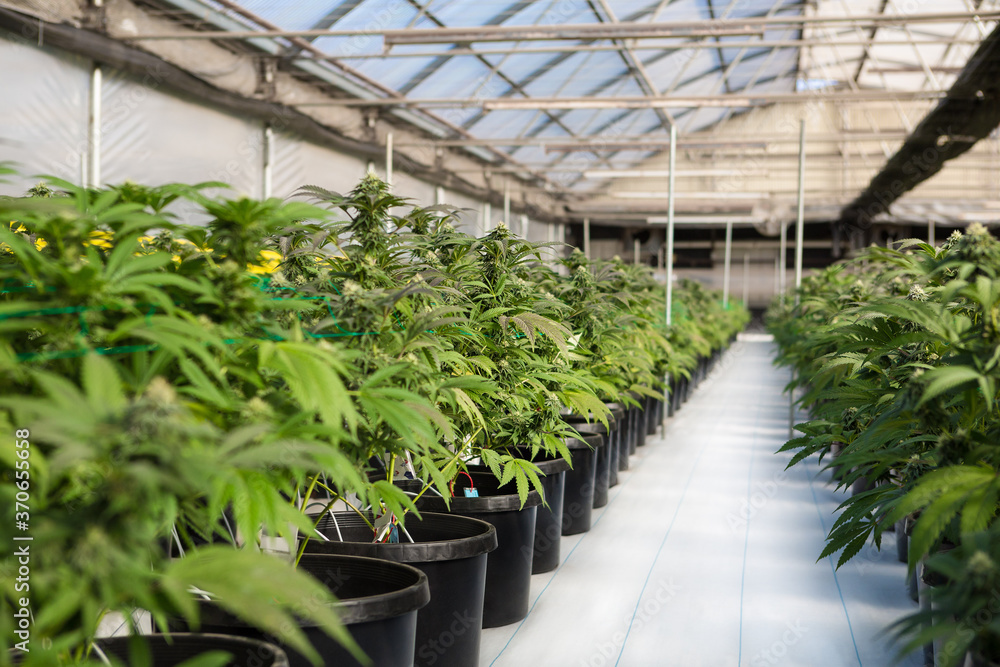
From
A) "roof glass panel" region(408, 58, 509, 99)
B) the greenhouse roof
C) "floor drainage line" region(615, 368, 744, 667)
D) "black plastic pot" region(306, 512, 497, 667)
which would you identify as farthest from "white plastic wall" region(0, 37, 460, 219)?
"black plastic pot" region(306, 512, 497, 667)

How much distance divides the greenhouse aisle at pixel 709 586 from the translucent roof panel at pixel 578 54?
11.2 feet

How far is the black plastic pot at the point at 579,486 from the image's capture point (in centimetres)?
290

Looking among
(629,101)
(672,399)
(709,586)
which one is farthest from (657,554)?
(629,101)

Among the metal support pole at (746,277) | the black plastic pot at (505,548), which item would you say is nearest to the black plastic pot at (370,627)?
the black plastic pot at (505,548)

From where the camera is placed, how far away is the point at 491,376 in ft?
6.47

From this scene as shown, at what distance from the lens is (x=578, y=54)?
33.6 feet

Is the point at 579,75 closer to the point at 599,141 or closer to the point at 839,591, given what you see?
the point at 599,141

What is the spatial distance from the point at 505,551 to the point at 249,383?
1189 millimetres

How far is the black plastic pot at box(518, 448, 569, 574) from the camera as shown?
7.97ft

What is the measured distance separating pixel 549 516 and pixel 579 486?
45 centimetres

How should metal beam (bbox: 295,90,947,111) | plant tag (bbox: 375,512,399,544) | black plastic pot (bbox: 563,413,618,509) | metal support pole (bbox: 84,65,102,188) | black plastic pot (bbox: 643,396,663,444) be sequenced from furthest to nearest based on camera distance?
metal beam (bbox: 295,90,947,111) < metal support pole (bbox: 84,65,102,188) < black plastic pot (bbox: 643,396,663,444) < black plastic pot (bbox: 563,413,618,509) < plant tag (bbox: 375,512,399,544)

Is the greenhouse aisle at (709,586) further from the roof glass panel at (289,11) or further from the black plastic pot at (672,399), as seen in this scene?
the roof glass panel at (289,11)

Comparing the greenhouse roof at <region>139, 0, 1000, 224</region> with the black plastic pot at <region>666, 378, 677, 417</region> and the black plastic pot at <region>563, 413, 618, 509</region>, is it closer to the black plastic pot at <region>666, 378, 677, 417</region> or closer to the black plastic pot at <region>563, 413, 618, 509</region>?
the black plastic pot at <region>666, 378, 677, 417</region>

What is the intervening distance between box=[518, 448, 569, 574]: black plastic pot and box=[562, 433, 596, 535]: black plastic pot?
233 millimetres
